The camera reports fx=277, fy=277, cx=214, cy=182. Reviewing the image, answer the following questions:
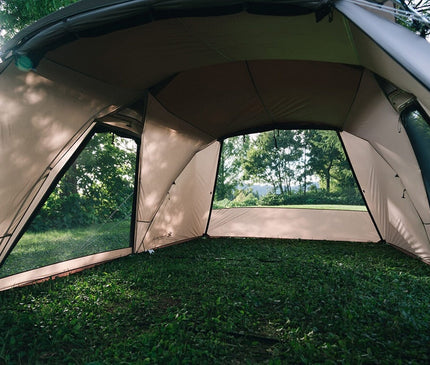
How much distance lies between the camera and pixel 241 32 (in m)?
2.20

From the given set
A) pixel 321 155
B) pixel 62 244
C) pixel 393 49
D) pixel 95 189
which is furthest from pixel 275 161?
pixel 393 49

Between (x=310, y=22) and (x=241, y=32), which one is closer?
(x=310, y=22)

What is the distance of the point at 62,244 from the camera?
3.49 m

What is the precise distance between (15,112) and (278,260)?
3621 mm

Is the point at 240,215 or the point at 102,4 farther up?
the point at 102,4

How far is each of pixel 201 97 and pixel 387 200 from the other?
354cm

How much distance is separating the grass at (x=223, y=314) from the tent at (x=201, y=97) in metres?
0.78

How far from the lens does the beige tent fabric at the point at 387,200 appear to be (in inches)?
157

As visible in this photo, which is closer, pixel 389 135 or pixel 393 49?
pixel 393 49

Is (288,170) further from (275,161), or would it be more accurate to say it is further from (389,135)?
(389,135)

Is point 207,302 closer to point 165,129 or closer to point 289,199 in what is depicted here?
point 165,129

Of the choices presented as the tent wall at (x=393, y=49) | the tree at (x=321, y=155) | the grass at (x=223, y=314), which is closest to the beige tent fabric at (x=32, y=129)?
the grass at (x=223, y=314)

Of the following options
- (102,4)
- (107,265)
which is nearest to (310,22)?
(102,4)

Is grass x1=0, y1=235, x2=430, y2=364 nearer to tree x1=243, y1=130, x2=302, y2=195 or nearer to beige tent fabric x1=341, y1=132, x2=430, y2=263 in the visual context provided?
beige tent fabric x1=341, y1=132, x2=430, y2=263
